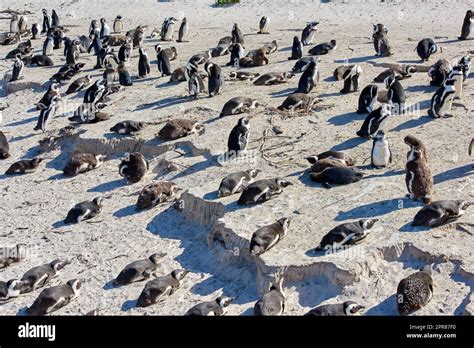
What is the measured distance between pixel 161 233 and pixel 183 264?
1.08 m

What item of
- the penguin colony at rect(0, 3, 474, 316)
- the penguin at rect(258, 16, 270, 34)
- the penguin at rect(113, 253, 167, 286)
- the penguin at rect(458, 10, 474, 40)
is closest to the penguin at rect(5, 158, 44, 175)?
→ the penguin colony at rect(0, 3, 474, 316)

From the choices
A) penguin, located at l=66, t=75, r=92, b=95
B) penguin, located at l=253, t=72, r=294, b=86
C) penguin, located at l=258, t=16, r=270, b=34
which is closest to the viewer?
penguin, located at l=253, t=72, r=294, b=86

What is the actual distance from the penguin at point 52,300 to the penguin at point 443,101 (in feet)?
24.6

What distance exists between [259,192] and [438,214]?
109 inches

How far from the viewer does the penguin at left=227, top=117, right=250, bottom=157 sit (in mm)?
14594

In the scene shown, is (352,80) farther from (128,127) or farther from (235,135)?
(128,127)

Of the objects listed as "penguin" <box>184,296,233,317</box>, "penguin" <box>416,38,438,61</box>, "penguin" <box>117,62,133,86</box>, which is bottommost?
"penguin" <box>184,296,233,317</box>

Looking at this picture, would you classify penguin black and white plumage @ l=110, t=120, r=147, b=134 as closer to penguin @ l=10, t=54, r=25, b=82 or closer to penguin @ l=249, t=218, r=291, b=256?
penguin @ l=249, t=218, r=291, b=256

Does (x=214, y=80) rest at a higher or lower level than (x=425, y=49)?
lower

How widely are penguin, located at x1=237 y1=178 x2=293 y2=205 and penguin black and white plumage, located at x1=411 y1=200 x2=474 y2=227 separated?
7.80ft

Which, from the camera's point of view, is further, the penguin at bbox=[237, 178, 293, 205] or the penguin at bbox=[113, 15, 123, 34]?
the penguin at bbox=[113, 15, 123, 34]

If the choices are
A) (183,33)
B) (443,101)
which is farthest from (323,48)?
(443,101)

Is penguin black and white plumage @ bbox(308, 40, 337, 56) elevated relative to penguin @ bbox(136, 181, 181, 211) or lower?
elevated

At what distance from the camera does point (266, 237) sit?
11141mm
